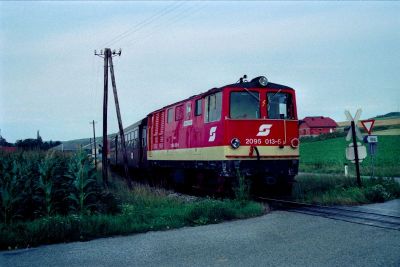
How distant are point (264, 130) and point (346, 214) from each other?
138 inches

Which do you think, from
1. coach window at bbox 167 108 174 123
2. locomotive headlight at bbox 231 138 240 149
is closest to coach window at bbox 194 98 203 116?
locomotive headlight at bbox 231 138 240 149

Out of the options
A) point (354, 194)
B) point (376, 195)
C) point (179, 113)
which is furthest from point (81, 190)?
point (376, 195)

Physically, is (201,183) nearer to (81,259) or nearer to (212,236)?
(212,236)

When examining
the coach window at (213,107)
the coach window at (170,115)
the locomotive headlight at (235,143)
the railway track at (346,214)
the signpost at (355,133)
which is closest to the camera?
the railway track at (346,214)

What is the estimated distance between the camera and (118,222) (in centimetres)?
830

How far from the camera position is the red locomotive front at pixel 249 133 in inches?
444

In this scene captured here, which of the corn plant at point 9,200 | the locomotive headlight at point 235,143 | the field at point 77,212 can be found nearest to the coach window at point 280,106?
the locomotive headlight at point 235,143

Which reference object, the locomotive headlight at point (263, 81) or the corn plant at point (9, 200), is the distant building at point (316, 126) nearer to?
the locomotive headlight at point (263, 81)

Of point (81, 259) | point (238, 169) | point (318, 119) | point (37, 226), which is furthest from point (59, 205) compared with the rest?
point (318, 119)

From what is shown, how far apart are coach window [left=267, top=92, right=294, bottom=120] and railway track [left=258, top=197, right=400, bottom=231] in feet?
8.73

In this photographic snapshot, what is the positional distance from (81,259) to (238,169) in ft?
19.5

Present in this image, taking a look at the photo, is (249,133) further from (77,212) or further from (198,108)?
(77,212)

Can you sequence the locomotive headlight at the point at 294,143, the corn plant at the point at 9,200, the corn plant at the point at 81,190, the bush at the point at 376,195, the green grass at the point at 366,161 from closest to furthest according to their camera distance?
the corn plant at the point at 9,200 < the corn plant at the point at 81,190 < the bush at the point at 376,195 < the locomotive headlight at the point at 294,143 < the green grass at the point at 366,161

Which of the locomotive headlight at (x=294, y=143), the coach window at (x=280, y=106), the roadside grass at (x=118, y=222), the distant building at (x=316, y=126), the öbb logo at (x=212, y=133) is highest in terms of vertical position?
the distant building at (x=316, y=126)
